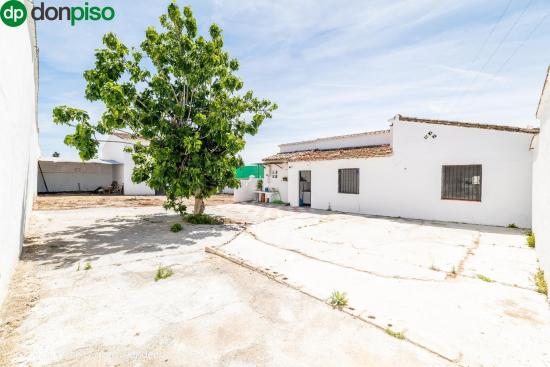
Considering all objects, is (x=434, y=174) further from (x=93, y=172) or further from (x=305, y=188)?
(x=93, y=172)

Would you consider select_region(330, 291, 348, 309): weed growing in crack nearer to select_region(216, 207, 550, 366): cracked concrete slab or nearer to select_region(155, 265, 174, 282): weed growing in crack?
select_region(216, 207, 550, 366): cracked concrete slab

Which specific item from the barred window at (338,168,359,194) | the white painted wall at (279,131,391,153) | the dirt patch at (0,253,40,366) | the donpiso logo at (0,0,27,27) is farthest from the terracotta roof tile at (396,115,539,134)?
the dirt patch at (0,253,40,366)

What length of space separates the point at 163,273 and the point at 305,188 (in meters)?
13.8

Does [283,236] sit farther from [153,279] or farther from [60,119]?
[60,119]

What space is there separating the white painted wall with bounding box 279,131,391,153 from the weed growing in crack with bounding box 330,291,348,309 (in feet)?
44.0

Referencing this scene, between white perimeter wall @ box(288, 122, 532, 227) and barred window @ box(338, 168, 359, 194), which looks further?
barred window @ box(338, 168, 359, 194)

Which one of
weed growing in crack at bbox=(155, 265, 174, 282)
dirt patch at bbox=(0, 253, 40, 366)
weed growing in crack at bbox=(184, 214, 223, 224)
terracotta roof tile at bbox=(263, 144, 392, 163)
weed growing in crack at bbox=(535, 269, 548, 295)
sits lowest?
dirt patch at bbox=(0, 253, 40, 366)

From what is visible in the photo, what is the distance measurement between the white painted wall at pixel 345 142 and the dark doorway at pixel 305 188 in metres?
2.48

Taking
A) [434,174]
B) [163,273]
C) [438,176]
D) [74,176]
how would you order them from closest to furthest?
[163,273] < [438,176] < [434,174] < [74,176]

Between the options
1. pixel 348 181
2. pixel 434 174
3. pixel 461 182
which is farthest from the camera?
pixel 348 181

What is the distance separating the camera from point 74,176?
92.3 feet

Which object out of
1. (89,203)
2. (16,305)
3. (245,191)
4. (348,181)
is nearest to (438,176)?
(348,181)

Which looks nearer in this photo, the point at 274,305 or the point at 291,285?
the point at 274,305

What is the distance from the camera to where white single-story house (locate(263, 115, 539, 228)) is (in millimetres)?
10086
